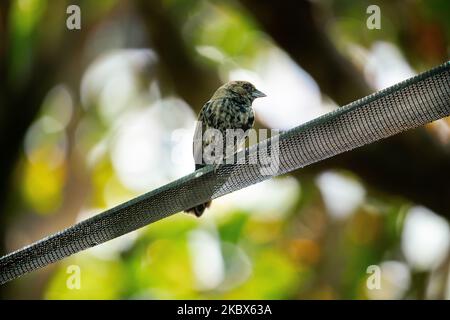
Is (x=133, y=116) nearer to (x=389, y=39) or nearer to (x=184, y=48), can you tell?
(x=184, y=48)

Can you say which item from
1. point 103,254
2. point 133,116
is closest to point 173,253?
point 103,254

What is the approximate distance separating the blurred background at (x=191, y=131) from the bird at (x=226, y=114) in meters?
0.69

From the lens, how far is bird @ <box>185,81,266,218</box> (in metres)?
4.29

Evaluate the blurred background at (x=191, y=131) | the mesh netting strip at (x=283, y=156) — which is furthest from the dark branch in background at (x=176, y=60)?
the mesh netting strip at (x=283, y=156)

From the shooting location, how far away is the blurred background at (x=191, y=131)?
5.09 metres

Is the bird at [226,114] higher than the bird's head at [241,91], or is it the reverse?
the bird's head at [241,91]

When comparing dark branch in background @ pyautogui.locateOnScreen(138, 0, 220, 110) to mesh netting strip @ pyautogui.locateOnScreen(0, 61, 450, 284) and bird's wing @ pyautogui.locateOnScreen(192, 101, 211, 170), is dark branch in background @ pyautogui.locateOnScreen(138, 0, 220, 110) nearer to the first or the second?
bird's wing @ pyautogui.locateOnScreen(192, 101, 211, 170)

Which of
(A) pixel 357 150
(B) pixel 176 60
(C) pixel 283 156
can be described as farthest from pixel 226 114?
(C) pixel 283 156

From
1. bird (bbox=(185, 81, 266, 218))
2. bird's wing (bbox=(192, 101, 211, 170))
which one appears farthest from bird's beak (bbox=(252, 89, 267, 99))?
bird's wing (bbox=(192, 101, 211, 170))

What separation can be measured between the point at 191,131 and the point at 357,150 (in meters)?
1.76

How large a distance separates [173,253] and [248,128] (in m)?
3.88

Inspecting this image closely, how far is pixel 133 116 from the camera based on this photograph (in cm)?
760

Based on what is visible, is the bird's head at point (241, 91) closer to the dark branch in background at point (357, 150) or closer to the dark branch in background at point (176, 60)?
the dark branch in background at point (357, 150)
